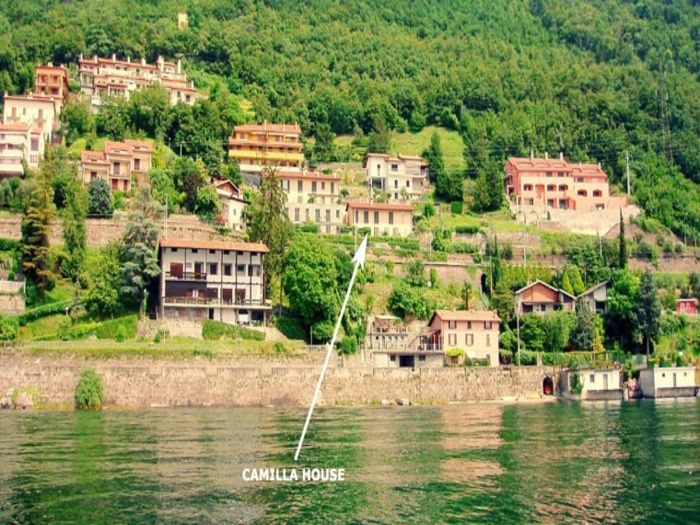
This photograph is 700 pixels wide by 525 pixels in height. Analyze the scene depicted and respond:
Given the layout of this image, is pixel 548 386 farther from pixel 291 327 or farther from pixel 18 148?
pixel 18 148

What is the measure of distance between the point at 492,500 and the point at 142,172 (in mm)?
72917

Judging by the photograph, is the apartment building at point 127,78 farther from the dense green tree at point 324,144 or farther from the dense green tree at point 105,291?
the dense green tree at point 105,291

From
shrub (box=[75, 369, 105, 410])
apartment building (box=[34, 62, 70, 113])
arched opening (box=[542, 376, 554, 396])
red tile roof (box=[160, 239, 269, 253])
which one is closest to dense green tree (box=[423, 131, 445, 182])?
red tile roof (box=[160, 239, 269, 253])

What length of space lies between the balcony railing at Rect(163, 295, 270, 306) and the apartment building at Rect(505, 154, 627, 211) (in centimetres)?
4719

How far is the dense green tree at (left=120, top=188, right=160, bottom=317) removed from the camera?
70438 mm

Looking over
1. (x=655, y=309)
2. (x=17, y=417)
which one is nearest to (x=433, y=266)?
(x=655, y=309)

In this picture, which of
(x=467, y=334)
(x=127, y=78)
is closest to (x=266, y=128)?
(x=127, y=78)

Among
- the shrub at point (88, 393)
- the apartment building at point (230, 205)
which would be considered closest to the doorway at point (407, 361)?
the apartment building at point (230, 205)

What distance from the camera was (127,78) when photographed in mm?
125375

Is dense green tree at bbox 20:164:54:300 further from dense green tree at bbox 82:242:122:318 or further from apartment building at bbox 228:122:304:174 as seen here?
apartment building at bbox 228:122:304:174

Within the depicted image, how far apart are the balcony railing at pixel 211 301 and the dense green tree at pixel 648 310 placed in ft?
106

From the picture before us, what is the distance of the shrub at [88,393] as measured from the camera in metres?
60.8

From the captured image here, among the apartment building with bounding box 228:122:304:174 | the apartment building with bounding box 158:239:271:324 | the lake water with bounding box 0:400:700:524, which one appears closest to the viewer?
the lake water with bounding box 0:400:700:524

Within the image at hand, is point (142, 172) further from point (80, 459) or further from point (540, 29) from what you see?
point (540, 29)
